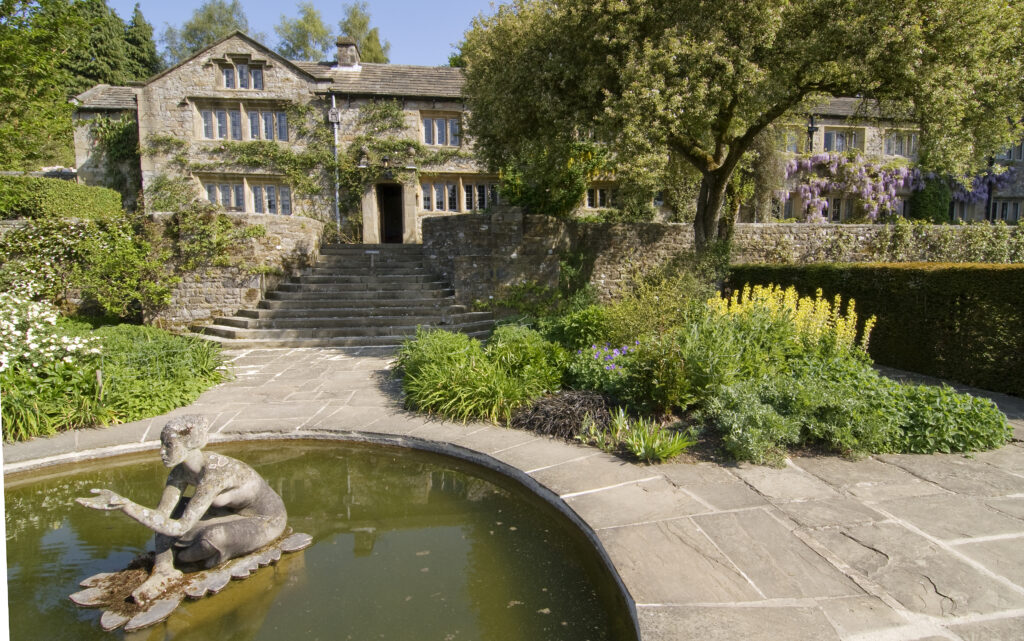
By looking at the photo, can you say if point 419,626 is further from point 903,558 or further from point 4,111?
point 4,111

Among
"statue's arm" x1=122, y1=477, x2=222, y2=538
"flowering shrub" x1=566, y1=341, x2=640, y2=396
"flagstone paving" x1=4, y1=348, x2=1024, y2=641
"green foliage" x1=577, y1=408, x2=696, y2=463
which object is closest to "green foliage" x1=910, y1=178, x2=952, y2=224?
"flagstone paving" x1=4, y1=348, x2=1024, y2=641

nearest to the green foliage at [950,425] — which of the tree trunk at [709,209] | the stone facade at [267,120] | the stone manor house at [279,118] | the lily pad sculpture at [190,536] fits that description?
the lily pad sculpture at [190,536]

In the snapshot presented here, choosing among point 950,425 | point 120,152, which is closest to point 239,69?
point 120,152

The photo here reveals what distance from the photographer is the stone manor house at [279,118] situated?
19125 mm

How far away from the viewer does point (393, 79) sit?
68.0 ft

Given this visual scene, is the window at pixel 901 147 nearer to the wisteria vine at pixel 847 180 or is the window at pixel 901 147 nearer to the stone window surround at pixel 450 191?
the wisteria vine at pixel 847 180

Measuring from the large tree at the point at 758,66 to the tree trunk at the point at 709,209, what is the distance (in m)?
2.01

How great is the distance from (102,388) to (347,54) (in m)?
17.9

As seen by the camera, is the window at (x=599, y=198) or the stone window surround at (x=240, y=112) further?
the window at (x=599, y=198)

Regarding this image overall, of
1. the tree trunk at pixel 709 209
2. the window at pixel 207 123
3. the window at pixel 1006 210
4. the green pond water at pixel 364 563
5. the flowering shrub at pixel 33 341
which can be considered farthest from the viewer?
the window at pixel 1006 210

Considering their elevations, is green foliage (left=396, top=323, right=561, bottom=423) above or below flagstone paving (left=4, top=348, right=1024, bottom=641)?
above

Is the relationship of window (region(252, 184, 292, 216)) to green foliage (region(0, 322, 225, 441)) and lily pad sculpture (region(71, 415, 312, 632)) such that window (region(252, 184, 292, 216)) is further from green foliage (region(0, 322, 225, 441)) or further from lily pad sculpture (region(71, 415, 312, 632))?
lily pad sculpture (region(71, 415, 312, 632))

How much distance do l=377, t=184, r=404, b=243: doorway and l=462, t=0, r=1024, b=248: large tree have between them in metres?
10.2

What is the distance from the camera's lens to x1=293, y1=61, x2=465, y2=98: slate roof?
19.8 metres
